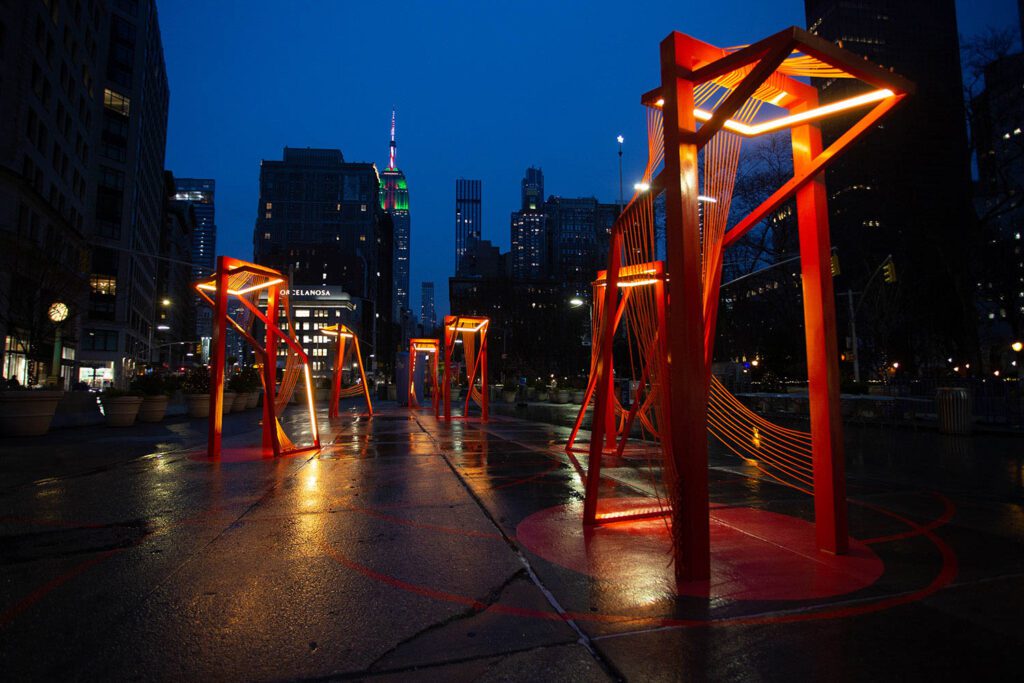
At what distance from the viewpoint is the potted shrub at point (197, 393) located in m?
22.1

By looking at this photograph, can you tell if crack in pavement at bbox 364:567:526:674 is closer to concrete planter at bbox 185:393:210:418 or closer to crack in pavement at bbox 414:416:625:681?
crack in pavement at bbox 414:416:625:681

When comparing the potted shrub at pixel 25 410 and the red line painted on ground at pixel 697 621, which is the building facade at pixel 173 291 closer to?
the potted shrub at pixel 25 410

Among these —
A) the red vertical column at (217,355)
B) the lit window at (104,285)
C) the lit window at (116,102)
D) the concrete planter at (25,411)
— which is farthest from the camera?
the lit window at (116,102)

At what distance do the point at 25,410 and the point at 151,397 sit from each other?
5.39 meters

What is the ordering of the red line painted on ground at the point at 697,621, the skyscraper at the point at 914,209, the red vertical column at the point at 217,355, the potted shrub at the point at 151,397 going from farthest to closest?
1. the skyscraper at the point at 914,209
2. the potted shrub at the point at 151,397
3. the red vertical column at the point at 217,355
4. the red line painted on ground at the point at 697,621

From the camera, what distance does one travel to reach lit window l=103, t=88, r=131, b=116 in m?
57.4

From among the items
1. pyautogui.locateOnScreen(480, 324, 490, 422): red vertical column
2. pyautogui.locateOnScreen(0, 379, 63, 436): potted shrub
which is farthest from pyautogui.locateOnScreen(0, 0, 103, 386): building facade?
pyautogui.locateOnScreen(480, 324, 490, 422): red vertical column

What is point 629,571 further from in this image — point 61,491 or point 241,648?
point 61,491

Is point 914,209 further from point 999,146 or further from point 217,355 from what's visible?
Result: point 217,355

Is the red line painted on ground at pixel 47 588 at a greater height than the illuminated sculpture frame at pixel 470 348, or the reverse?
the illuminated sculpture frame at pixel 470 348

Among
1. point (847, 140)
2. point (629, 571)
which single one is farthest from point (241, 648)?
point (847, 140)

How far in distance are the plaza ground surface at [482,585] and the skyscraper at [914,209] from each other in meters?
29.8

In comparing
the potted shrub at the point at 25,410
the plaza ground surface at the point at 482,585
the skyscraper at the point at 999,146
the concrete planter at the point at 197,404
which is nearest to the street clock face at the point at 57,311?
the concrete planter at the point at 197,404

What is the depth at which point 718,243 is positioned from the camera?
16.0 feet
